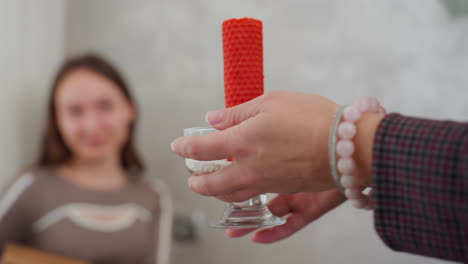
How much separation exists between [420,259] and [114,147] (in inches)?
40.5

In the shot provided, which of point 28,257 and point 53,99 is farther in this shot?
point 53,99

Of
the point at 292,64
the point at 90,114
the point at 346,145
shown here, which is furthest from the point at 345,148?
the point at 90,114

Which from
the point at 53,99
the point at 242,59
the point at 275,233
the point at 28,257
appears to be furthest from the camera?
the point at 53,99

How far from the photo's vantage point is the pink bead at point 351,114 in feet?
1.63

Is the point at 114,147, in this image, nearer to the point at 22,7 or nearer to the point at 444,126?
the point at 22,7

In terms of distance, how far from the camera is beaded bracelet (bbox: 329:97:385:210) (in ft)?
1.59

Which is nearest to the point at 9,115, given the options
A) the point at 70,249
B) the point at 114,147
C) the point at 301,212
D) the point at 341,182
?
the point at 114,147

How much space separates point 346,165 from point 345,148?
0.02 metres

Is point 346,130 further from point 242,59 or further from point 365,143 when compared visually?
point 242,59

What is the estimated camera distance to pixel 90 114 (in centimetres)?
142

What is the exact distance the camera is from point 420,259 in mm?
1140

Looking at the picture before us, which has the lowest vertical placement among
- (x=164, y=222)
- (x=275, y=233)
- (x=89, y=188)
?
(x=164, y=222)

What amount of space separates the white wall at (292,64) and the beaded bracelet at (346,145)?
0.44 metres

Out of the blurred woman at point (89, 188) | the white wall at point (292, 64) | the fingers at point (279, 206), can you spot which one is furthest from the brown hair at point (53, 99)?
the fingers at point (279, 206)
